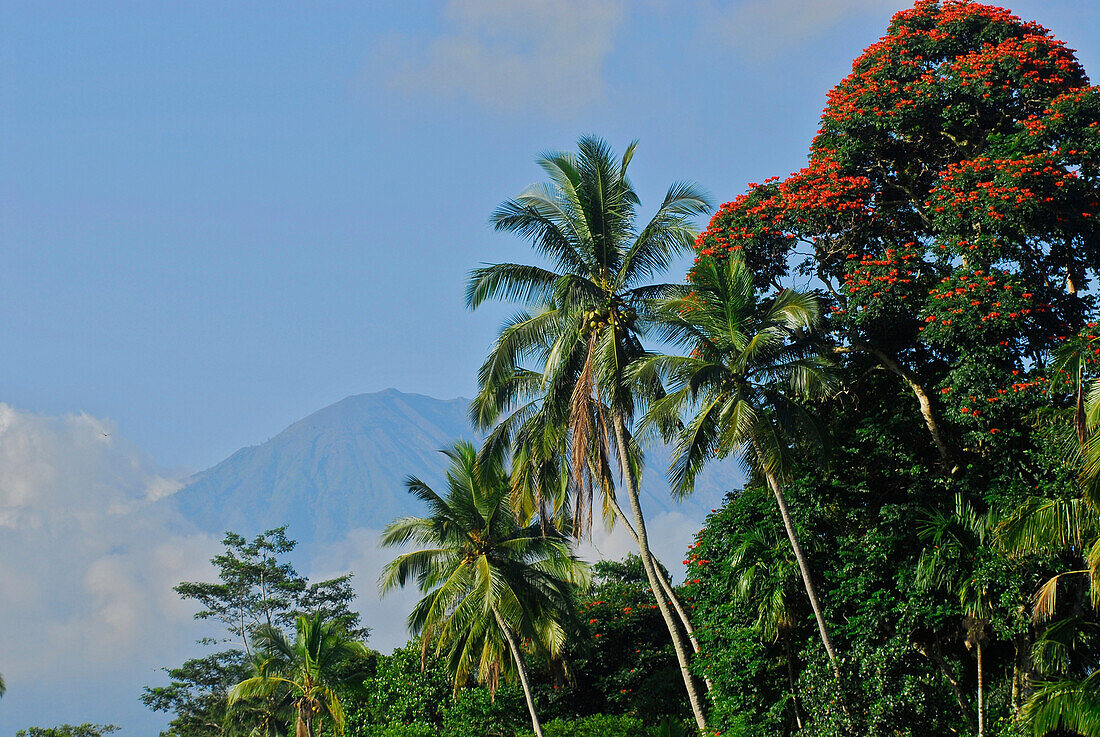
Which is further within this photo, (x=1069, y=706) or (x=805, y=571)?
(x=805, y=571)

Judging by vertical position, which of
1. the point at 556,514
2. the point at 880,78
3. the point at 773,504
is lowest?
the point at 773,504

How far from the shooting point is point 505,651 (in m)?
25.8

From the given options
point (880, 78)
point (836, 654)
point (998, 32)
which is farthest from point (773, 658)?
point (998, 32)

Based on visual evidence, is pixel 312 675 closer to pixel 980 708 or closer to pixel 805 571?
pixel 805 571

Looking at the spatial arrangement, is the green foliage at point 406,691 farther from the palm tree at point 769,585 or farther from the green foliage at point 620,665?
the palm tree at point 769,585

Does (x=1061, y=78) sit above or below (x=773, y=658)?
above

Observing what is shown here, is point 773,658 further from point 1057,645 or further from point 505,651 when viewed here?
point 505,651

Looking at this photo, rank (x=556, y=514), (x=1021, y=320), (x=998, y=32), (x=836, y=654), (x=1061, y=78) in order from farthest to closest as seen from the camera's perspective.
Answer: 1. (x=556, y=514)
2. (x=998, y=32)
3. (x=1061, y=78)
4. (x=836, y=654)
5. (x=1021, y=320)

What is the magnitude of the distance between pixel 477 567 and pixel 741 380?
8494mm

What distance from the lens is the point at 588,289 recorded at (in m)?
20.8

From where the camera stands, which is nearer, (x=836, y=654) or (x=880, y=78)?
(x=836, y=654)

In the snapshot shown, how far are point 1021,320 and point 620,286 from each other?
25.2 ft

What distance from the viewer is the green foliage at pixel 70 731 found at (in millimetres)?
43219

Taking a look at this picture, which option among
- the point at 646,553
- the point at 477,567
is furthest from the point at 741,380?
the point at 477,567
